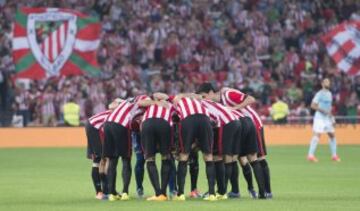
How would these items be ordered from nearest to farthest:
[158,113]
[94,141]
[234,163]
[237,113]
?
[158,113]
[237,113]
[234,163]
[94,141]

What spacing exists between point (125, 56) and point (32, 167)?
592 inches

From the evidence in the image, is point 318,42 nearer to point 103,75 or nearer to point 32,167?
point 103,75

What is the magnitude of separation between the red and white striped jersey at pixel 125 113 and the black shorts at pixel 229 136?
4.84 ft

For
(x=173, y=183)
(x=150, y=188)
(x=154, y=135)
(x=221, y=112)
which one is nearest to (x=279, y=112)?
(x=150, y=188)

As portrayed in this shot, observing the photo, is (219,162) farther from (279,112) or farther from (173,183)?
(279,112)

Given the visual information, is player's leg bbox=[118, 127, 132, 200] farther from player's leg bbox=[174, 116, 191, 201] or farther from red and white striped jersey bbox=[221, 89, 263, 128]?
red and white striped jersey bbox=[221, 89, 263, 128]

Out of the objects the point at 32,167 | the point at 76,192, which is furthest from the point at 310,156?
the point at 76,192

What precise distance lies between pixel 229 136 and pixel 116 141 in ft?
→ 6.40

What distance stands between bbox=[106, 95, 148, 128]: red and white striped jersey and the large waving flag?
21460 millimetres

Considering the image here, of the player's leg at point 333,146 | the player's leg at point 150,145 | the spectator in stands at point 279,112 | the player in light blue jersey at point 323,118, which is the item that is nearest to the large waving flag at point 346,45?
the spectator in stands at point 279,112

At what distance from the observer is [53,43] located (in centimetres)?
4034

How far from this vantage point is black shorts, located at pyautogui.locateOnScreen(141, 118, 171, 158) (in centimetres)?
2050

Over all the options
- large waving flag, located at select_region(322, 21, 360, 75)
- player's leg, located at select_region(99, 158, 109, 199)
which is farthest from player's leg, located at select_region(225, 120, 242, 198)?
large waving flag, located at select_region(322, 21, 360, 75)

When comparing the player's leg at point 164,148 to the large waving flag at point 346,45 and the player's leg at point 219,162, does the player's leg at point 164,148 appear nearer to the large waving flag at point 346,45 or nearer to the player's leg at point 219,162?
the player's leg at point 219,162
